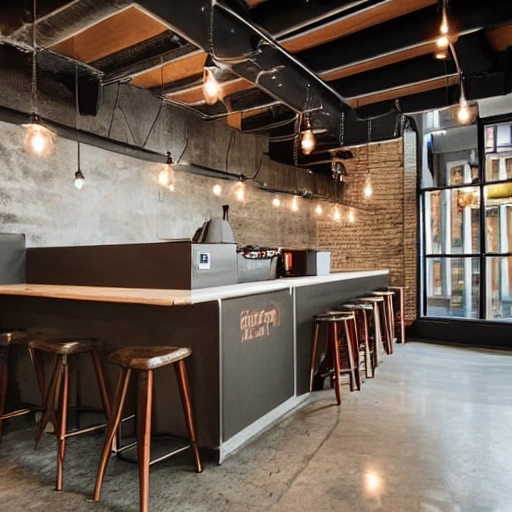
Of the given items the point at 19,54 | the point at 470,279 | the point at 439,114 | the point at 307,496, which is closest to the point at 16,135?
the point at 19,54

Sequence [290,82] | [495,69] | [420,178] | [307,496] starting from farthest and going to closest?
[420,178] → [495,69] → [290,82] → [307,496]

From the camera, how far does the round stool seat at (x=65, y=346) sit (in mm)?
2574

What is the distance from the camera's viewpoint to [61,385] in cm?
257

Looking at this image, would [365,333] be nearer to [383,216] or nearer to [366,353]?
[366,353]

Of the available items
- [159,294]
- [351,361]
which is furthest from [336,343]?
[159,294]

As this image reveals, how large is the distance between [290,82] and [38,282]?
9.28 feet

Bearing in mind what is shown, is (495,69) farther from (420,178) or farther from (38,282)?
(38,282)

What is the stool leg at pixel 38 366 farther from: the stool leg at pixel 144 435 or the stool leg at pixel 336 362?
the stool leg at pixel 336 362

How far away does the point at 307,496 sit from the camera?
221cm

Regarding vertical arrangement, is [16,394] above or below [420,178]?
below

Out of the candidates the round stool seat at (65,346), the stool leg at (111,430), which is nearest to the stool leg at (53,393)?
the round stool seat at (65,346)

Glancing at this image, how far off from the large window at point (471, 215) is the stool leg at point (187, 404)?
5.06 metres

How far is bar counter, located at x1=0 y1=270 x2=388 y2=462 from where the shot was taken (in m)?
2.59

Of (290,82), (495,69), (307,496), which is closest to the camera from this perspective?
(307,496)
